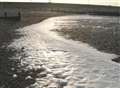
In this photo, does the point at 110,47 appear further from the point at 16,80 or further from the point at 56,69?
the point at 16,80

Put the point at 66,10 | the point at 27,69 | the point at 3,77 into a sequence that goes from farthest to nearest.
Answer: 1. the point at 66,10
2. the point at 27,69
3. the point at 3,77

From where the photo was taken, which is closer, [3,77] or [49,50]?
[3,77]

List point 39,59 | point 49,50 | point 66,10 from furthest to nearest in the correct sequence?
1. point 66,10
2. point 49,50
3. point 39,59

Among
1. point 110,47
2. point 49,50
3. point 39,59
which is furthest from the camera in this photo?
point 110,47

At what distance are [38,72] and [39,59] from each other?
6.99ft

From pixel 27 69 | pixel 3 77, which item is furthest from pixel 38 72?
pixel 3 77

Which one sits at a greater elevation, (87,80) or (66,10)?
(87,80)

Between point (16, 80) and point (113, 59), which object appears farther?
point (113, 59)

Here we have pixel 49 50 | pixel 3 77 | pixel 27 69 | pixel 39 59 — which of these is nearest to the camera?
pixel 3 77

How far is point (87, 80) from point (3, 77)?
2976 mm

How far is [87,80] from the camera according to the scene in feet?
31.6

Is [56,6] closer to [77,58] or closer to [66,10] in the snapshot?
[66,10]

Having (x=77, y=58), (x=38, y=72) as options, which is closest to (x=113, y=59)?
(x=77, y=58)

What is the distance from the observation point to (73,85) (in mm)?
9086
